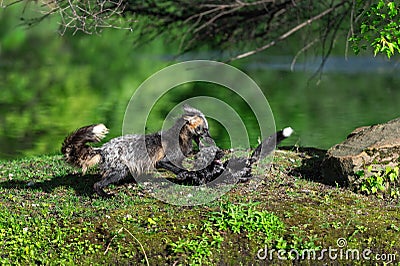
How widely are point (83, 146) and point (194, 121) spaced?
1083 millimetres

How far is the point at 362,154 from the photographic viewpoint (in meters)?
6.70

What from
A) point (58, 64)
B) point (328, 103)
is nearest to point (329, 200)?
point (328, 103)

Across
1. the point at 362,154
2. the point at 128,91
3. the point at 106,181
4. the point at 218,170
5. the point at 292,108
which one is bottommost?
the point at 106,181

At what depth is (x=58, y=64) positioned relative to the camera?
23.5 metres

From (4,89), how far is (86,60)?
637 cm

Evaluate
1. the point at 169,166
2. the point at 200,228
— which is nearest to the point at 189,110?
the point at 169,166

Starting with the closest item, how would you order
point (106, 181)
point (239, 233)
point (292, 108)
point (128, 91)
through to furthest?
1. point (239, 233)
2. point (106, 181)
3. point (292, 108)
4. point (128, 91)

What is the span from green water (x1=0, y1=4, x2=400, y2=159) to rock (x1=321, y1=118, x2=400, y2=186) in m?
3.90

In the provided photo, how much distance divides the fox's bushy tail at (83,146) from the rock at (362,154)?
7.35 feet

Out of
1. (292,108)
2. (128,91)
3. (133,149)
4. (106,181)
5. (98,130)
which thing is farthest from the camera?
(128,91)

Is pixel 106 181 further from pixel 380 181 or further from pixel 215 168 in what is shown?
pixel 380 181

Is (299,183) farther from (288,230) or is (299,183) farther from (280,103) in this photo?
(280,103)

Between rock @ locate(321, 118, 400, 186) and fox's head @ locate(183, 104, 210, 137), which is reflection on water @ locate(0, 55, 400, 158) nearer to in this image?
rock @ locate(321, 118, 400, 186)

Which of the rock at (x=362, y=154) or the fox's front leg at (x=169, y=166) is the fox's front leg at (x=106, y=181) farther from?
the rock at (x=362, y=154)
